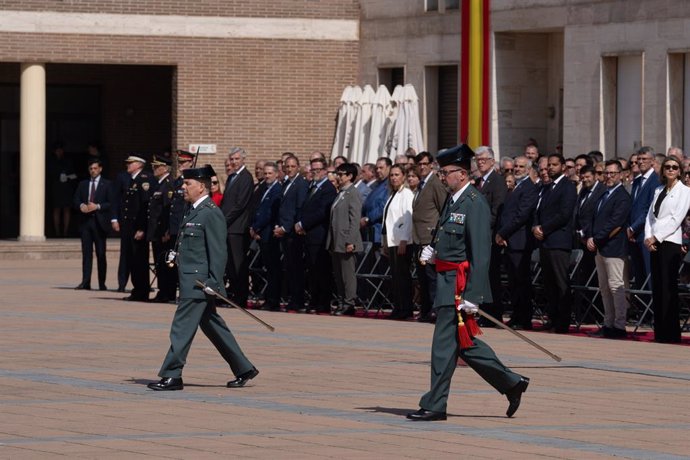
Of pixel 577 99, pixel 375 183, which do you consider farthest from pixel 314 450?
pixel 577 99

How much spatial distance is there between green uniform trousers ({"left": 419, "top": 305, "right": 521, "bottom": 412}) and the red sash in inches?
2.5

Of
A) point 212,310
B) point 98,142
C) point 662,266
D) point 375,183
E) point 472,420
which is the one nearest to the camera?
point 472,420

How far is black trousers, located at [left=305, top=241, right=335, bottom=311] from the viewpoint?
22172mm

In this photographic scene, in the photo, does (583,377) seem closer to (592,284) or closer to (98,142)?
(592,284)

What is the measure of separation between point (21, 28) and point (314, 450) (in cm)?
2442

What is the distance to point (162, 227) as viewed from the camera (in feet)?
75.6

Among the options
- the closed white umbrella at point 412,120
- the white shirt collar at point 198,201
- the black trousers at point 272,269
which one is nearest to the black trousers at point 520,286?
the black trousers at point 272,269

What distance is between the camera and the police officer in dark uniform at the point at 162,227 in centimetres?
2297

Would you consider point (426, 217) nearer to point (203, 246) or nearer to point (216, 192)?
point (216, 192)

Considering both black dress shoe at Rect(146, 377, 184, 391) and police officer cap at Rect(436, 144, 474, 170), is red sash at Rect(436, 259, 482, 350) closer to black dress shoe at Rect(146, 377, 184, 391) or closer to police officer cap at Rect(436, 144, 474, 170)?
police officer cap at Rect(436, 144, 474, 170)

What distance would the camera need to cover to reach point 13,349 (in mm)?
16375

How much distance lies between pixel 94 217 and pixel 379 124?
7.61 meters

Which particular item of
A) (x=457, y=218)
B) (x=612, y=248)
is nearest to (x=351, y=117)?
(x=612, y=248)

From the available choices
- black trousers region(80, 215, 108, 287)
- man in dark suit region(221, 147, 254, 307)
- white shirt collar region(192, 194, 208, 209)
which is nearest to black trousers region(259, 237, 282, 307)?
man in dark suit region(221, 147, 254, 307)
